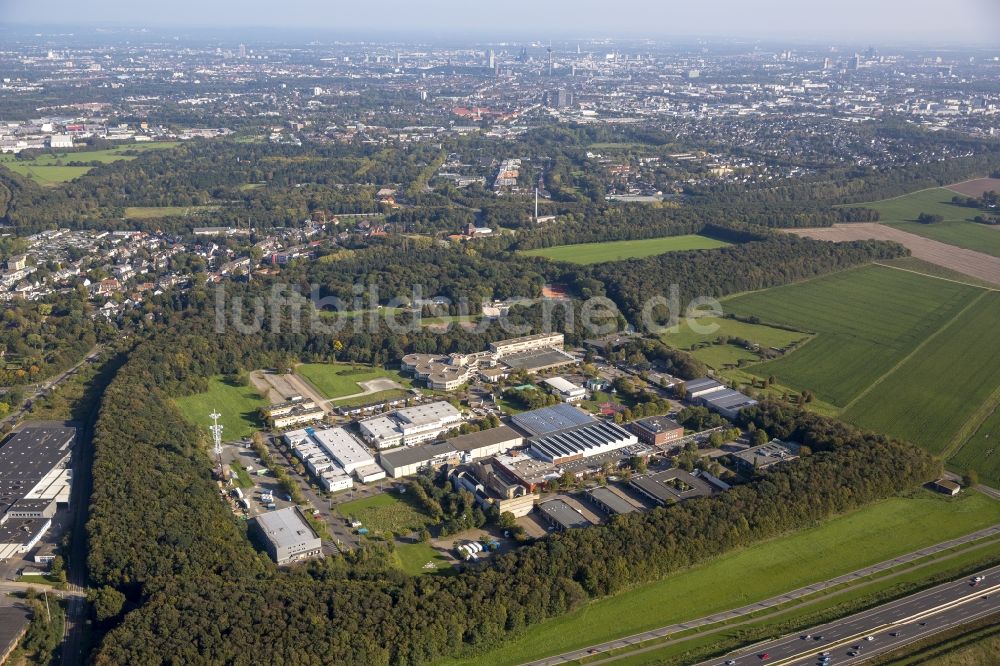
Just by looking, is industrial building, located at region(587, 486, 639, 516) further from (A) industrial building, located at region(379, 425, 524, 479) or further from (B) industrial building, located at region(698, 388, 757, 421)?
(B) industrial building, located at region(698, 388, 757, 421)

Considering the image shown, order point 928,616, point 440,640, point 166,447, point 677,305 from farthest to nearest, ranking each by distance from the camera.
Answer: point 677,305
point 166,447
point 928,616
point 440,640

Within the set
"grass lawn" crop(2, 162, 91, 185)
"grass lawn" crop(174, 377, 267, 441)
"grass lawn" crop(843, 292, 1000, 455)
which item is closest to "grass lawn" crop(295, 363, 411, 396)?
"grass lawn" crop(174, 377, 267, 441)

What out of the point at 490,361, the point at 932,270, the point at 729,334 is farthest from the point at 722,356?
the point at 932,270

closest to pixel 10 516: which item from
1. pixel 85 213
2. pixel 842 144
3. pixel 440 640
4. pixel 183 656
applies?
pixel 183 656

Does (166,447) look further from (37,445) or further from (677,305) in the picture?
(677,305)

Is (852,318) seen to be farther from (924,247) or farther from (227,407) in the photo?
(227,407)
